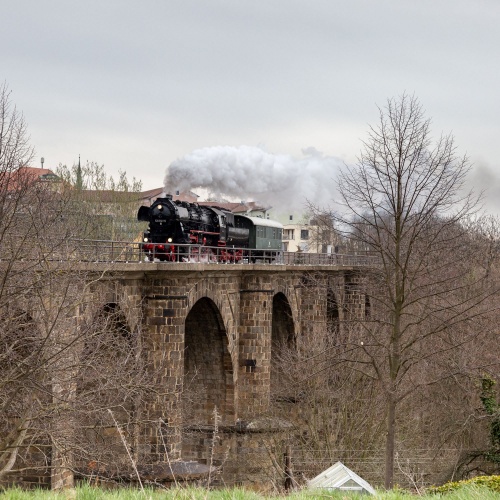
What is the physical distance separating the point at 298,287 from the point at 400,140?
23.3 m

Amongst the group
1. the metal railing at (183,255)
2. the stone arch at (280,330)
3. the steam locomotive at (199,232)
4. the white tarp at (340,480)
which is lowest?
the white tarp at (340,480)

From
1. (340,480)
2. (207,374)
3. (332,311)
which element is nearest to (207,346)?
(207,374)

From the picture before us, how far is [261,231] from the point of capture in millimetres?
52312

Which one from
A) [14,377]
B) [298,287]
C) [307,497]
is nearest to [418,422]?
[298,287]

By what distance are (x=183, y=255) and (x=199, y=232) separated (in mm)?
2990

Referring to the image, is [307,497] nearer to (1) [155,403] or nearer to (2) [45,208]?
(1) [155,403]

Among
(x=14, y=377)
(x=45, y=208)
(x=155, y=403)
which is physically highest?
(x=45, y=208)

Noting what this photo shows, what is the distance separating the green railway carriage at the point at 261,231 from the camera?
5009 centimetres

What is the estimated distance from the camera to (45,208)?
3416 cm

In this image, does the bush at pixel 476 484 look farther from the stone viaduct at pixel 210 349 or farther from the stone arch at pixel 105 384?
the stone viaduct at pixel 210 349

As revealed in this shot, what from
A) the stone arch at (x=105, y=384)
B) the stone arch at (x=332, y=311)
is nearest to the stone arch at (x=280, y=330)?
the stone arch at (x=332, y=311)

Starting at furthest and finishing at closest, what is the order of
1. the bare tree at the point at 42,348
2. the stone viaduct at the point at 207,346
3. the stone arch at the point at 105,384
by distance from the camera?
the stone viaduct at the point at 207,346 → the stone arch at the point at 105,384 → the bare tree at the point at 42,348

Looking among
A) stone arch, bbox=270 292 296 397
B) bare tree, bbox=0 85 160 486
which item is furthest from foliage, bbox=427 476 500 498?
stone arch, bbox=270 292 296 397

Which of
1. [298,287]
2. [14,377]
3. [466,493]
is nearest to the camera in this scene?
[466,493]
